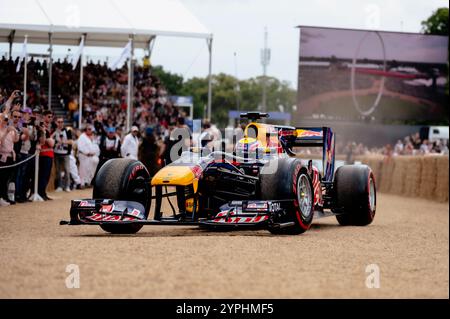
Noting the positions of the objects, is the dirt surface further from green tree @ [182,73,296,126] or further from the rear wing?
green tree @ [182,73,296,126]

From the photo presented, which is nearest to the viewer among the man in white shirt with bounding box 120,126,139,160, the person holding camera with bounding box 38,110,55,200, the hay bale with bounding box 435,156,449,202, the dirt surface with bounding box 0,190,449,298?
the dirt surface with bounding box 0,190,449,298

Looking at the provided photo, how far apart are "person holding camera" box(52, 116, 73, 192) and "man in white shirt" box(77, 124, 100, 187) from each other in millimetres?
1441

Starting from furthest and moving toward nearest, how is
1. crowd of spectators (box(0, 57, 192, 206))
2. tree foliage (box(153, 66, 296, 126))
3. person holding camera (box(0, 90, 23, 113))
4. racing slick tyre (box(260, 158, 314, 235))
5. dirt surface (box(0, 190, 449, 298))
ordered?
tree foliage (box(153, 66, 296, 126)) < crowd of spectators (box(0, 57, 192, 206)) < person holding camera (box(0, 90, 23, 113)) < racing slick tyre (box(260, 158, 314, 235)) < dirt surface (box(0, 190, 449, 298))

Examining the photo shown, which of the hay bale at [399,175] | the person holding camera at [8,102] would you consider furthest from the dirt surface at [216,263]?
the hay bale at [399,175]

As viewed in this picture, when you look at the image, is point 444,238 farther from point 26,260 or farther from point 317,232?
point 26,260

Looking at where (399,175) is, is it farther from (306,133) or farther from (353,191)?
(306,133)

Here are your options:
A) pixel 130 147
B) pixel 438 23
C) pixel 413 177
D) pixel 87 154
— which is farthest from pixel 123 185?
pixel 438 23

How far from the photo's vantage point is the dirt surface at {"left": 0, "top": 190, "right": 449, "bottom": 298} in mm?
7598

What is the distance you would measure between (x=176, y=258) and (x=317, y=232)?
5.03 m

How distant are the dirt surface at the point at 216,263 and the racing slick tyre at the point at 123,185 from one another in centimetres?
39

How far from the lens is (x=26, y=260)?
920cm

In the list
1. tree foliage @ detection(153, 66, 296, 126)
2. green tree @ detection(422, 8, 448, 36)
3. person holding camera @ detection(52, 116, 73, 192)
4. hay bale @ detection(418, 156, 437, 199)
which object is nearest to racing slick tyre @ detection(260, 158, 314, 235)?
person holding camera @ detection(52, 116, 73, 192)

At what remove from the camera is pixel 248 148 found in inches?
548

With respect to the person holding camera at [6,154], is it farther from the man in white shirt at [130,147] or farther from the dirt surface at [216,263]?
the man in white shirt at [130,147]
